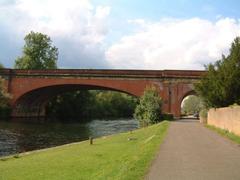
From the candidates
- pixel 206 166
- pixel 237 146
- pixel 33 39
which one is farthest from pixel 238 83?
pixel 33 39

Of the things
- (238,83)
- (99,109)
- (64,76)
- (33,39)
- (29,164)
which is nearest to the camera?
(29,164)

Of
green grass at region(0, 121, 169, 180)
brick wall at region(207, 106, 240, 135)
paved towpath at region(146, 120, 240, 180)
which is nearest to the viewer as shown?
paved towpath at region(146, 120, 240, 180)

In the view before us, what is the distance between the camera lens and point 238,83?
28672 mm

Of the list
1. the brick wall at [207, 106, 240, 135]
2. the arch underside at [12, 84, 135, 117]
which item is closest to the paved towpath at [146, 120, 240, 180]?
the brick wall at [207, 106, 240, 135]

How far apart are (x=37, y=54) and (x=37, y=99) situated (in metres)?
13.6

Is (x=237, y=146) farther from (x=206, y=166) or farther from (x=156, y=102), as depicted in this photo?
(x=156, y=102)

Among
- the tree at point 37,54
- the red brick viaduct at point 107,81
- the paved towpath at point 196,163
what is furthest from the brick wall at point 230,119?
the tree at point 37,54

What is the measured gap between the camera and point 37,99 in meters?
74.0

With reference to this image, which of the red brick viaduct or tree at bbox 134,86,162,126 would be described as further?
the red brick viaduct

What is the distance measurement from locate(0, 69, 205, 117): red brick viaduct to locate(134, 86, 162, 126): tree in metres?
13.2

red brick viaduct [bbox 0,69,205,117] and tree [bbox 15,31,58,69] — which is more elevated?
tree [bbox 15,31,58,69]

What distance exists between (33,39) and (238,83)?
62460mm

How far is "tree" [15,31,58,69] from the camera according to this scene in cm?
8169

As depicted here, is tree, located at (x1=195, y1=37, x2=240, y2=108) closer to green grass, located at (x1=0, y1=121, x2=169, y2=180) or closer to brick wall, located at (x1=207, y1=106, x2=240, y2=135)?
brick wall, located at (x1=207, y1=106, x2=240, y2=135)
